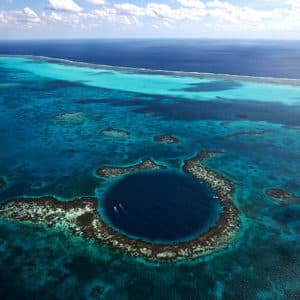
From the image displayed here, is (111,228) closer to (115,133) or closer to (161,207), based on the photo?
(161,207)

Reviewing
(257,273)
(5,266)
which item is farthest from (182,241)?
(5,266)

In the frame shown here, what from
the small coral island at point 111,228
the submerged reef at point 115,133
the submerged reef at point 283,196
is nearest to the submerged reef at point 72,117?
the submerged reef at point 115,133

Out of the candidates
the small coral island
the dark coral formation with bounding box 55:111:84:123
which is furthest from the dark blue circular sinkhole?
the dark coral formation with bounding box 55:111:84:123

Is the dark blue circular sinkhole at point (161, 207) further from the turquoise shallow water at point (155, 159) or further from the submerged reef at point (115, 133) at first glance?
the submerged reef at point (115, 133)

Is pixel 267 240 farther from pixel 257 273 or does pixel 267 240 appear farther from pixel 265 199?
pixel 265 199

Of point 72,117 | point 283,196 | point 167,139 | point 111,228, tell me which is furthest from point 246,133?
point 72,117
